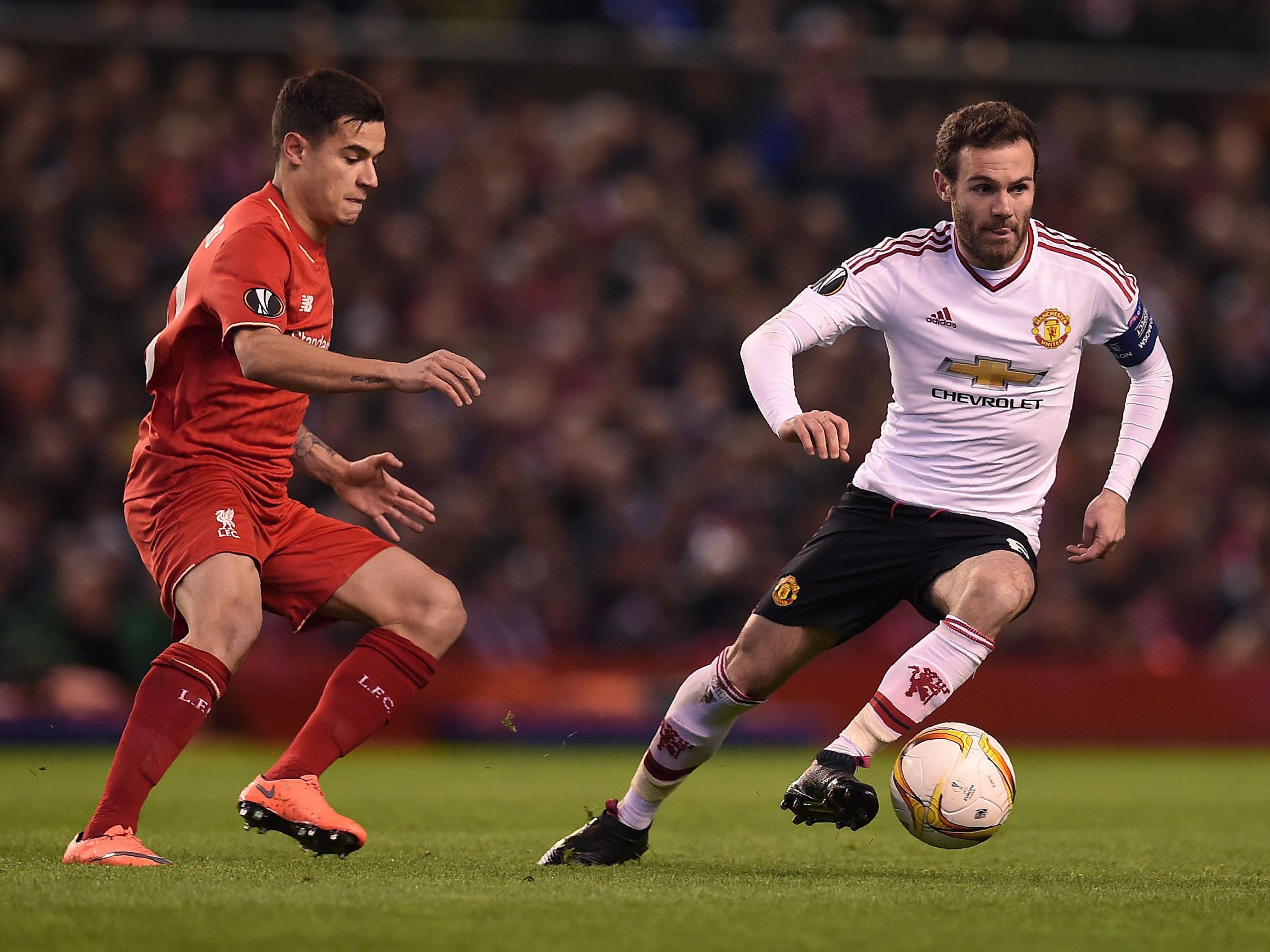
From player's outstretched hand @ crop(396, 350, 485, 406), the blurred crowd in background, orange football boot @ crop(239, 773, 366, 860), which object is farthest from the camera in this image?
the blurred crowd in background

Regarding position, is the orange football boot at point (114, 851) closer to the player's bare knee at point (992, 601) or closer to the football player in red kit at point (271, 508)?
the football player in red kit at point (271, 508)

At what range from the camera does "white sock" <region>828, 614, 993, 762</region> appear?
4.89 m

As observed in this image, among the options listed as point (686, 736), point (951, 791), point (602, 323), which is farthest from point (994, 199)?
point (602, 323)

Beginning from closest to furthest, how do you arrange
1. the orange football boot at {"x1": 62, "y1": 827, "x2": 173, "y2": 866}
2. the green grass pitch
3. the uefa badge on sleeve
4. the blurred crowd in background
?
the green grass pitch, the orange football boot at {"x1": 62, "y1": 827, "x2": 173, "y2": 866}, the uefa badge on sleeve, the blurred crowd in background

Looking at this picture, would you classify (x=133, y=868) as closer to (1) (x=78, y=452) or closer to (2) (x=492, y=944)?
(2) (x=492, y=944)

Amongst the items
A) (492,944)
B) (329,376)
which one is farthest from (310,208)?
(492,944)

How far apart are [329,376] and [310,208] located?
2.53 ft

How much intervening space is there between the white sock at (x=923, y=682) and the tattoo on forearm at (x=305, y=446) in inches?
78.6

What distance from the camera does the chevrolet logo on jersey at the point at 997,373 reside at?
535 centimetres

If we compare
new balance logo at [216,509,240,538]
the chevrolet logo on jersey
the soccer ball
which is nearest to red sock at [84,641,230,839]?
new balance logo at [216,509,240,538]

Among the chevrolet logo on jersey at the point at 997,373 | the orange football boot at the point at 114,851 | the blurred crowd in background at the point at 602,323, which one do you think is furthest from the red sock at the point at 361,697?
the blurred crowd in background at the point at 602,323

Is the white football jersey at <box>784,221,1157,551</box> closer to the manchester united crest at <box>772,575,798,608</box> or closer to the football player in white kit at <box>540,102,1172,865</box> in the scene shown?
the football player in white kit at <box>540,102,1172,865</box>

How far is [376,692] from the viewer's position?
208 inches

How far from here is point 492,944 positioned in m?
3.60
